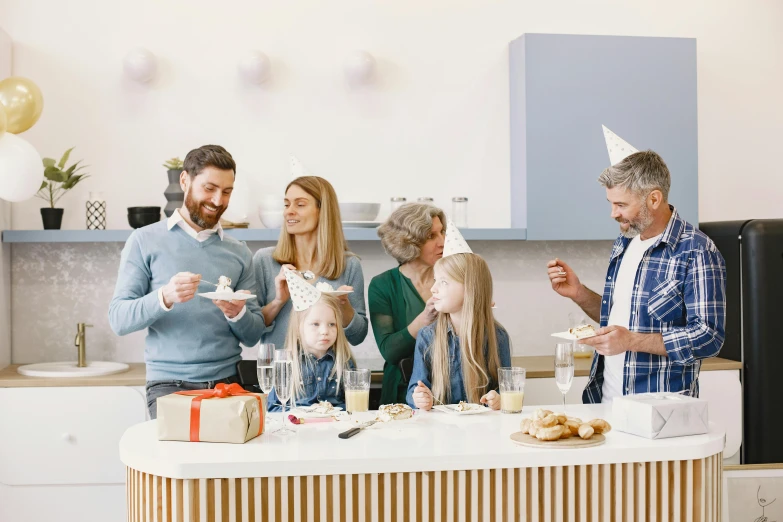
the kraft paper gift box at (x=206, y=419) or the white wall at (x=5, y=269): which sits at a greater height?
the white wall at (x=5, y=269)

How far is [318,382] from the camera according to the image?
2594 millimetres

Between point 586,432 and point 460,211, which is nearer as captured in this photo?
point 586,432

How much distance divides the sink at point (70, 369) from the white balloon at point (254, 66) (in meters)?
1.40

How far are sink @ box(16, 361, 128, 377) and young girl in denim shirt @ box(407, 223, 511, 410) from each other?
1530 millimetres

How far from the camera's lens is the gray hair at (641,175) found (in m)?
2.50

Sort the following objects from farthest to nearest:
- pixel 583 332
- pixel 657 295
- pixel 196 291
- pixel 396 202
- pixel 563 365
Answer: pixel 396 202
pixel 196 291
pixel 657 295
pixel 583 332
pixel 563 365

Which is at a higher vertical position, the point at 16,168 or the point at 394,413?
the point at 16,168

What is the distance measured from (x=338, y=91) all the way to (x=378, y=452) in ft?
7.82

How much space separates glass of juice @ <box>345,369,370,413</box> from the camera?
226 centimetres

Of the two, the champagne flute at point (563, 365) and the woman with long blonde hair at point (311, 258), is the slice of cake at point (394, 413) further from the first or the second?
the woman with long blonde hair at point (311, 258)

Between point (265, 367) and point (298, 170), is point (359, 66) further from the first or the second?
point (265, 367)

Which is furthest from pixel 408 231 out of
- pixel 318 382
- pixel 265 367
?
pixel 265 367

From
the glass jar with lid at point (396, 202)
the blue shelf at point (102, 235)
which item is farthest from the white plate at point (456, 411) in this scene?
the glass jar with lid at point (396, 202)

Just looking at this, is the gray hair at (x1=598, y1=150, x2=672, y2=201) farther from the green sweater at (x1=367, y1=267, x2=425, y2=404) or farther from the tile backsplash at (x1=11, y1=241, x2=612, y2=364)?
the tile backsplash at (x1=11, y1=241, x2=612, y2=364)
